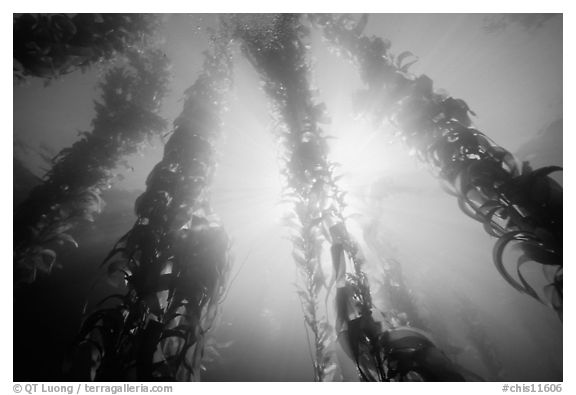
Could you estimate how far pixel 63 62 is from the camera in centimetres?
356

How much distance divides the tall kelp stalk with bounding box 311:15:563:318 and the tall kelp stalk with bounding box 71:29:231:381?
2803 millimetres

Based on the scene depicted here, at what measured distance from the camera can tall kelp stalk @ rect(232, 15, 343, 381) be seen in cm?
307

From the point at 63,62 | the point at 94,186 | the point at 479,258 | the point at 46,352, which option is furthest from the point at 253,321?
the point at 479,258

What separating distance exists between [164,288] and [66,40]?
→ 13.5 feet

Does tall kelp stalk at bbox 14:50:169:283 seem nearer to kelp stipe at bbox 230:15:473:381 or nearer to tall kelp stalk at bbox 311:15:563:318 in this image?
kelp stipe at bbox 230:15:473:381

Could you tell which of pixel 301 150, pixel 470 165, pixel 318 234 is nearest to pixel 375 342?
pixel 318 234

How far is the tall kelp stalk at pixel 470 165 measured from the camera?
1.98m

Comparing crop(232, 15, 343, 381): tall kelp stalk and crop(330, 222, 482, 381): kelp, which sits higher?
crop(232, 15, 343, 381): tall kelp stalk

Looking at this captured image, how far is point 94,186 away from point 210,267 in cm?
562

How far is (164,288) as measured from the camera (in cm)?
225

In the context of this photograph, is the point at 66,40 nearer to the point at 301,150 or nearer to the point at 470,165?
the point at 301,150

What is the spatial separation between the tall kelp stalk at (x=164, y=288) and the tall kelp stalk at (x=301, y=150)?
3.77 feet

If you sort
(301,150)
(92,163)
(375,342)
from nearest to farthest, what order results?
1. (375,342)
2. (301,150)
3. (92,163)

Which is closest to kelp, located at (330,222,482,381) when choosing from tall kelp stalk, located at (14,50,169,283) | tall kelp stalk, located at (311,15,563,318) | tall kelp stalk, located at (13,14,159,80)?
tall kelp stalk, located at (311,15,563,318)
